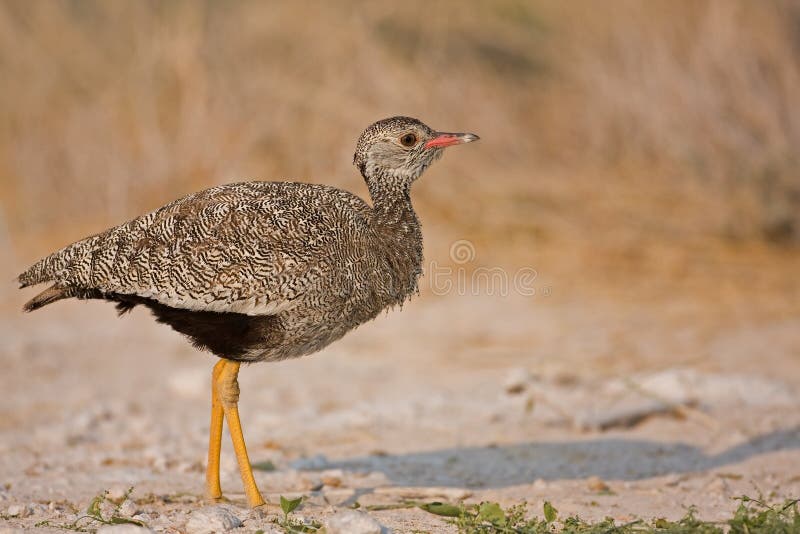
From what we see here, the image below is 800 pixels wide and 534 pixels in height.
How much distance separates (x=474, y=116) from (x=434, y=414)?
4765 millimetres

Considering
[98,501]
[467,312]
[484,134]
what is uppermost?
[484,134]

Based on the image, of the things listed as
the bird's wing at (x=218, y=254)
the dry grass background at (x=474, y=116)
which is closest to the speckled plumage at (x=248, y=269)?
the bird's wing at (x=218, y=254)

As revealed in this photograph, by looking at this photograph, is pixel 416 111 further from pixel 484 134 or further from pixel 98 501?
pixel 98 501

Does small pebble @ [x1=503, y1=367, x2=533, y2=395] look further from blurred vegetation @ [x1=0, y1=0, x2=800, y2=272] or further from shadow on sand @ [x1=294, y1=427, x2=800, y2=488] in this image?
blurred vegetation @ [x1=0, y1=0, x2=800, y2=272]

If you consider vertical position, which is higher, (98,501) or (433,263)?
(433,263)

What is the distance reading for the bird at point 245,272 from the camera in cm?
432

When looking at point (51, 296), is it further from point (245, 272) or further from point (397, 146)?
point (397, 146)

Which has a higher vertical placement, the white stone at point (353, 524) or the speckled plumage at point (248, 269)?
the speckled plumage at point (248, 269)

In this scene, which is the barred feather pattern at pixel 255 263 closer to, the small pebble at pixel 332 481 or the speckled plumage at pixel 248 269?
the speckled plumage at pixel 248 269

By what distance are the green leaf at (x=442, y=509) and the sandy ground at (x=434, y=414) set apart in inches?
1.3

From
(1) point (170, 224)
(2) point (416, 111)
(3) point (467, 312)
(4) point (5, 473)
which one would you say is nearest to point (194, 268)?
(1) point (170, 224)

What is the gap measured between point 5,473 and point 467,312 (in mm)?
4446

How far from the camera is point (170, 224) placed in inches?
177

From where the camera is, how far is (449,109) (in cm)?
1059
